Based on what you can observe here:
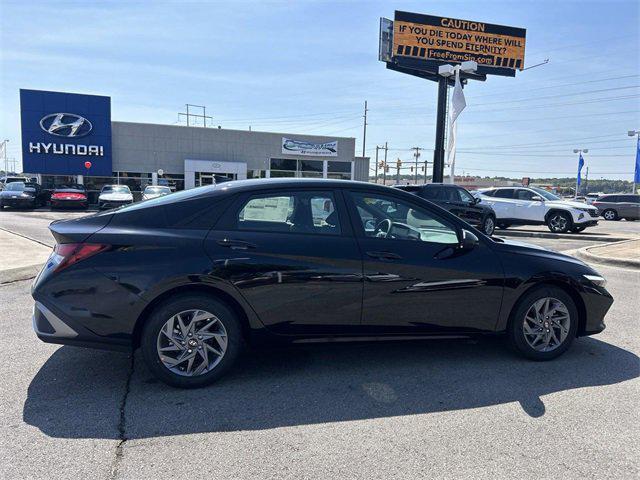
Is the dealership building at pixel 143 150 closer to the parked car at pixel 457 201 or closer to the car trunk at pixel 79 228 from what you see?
the parked car at pixel 457 201

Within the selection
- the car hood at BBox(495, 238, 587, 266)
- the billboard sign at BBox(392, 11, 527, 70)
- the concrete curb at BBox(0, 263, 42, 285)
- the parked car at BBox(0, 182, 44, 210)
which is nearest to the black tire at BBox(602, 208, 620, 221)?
the billboard sign at BBox(392, 11, 527, 70)

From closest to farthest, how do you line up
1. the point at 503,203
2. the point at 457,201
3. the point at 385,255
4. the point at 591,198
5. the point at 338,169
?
the point at 385,255 → the point at 457,201 → the point at 503,203 → the point at 338,169 → the point at 591,198

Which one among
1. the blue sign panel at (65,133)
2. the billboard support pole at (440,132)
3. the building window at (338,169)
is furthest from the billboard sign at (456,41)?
the blue sign panel at (65,133)

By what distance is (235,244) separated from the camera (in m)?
3.76

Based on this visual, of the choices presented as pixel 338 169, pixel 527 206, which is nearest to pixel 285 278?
pixel 527 206

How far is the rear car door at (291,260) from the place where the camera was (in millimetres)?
3748

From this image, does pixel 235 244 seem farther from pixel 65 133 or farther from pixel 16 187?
pixel 65 133

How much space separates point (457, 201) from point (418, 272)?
11.6m

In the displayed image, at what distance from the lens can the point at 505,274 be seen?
4262mm

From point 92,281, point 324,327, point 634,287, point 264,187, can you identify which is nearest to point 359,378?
point 324,327

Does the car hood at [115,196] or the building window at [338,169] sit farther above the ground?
the building window at [338,169]

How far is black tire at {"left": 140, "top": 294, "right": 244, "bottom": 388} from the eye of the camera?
3.63 m

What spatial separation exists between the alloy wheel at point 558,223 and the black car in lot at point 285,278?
1363 centimetres

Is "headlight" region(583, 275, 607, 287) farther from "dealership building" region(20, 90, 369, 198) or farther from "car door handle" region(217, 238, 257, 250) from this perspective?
"dealership building" region(20, 90, 369, 198)
